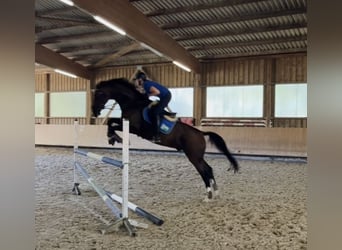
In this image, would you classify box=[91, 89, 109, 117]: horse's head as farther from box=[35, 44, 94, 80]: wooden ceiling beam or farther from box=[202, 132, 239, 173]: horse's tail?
box=[35, 44, 94, 80]: wooden ceiling beam

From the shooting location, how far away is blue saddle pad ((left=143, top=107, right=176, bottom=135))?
4695mm

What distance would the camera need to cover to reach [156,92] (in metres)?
4.54

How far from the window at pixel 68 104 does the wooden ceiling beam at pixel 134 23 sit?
575 centimetres

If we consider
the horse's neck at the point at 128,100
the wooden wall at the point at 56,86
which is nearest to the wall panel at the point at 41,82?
the wooden wall at the point at 56,86

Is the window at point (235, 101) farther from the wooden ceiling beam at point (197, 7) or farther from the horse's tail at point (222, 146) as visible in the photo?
the horse's tail at point (222, 146)

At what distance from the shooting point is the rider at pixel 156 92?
179 inches

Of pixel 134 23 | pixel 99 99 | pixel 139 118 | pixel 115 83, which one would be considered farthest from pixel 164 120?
pixel 134 23

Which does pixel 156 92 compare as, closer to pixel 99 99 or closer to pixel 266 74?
pixel 99 99

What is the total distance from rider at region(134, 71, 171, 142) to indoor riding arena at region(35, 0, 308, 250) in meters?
0.12

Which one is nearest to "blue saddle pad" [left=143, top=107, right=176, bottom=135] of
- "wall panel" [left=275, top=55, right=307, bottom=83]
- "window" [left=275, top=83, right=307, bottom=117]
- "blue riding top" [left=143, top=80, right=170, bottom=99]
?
"blue riding top" [left=143, top=80, right=170, bottom=99]
